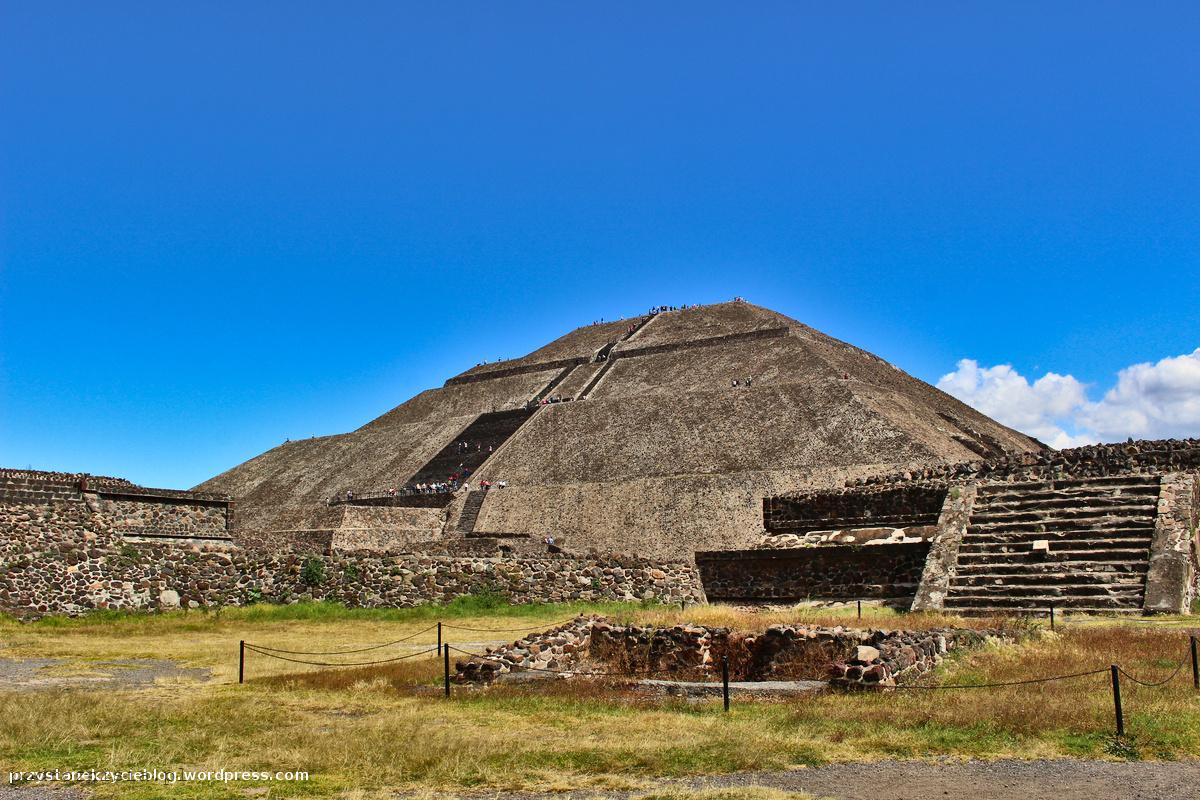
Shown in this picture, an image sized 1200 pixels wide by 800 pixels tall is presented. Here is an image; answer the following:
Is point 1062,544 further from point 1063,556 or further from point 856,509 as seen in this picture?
point 856,509

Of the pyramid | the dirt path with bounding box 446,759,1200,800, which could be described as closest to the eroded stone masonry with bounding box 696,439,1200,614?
the dirt path with bounding box 446,759,1200,800

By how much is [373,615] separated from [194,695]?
9414 millimetres

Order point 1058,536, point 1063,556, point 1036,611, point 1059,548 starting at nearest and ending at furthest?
point 1036,611 < point 1063,556 < point 1059,548 < point 1058,536

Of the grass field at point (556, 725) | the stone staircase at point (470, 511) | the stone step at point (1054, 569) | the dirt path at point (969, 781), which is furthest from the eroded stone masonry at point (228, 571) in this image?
the stone staircase at point (470, 511)

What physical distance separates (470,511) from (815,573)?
22105 mm

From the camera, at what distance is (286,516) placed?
41.6m

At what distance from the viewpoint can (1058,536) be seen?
659 inches

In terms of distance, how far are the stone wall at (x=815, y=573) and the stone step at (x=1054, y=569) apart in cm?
168

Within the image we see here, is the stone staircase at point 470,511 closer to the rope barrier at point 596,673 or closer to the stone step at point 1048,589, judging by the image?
the stone step at point 1048,589

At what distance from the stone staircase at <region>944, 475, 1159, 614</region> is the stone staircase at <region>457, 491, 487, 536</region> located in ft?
76.1

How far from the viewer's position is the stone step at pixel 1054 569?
50.6 feet

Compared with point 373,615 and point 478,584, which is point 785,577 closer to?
point 478,584

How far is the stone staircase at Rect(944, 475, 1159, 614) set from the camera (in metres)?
15.2

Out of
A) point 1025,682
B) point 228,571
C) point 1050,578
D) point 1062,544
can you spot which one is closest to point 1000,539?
point 1062,544
